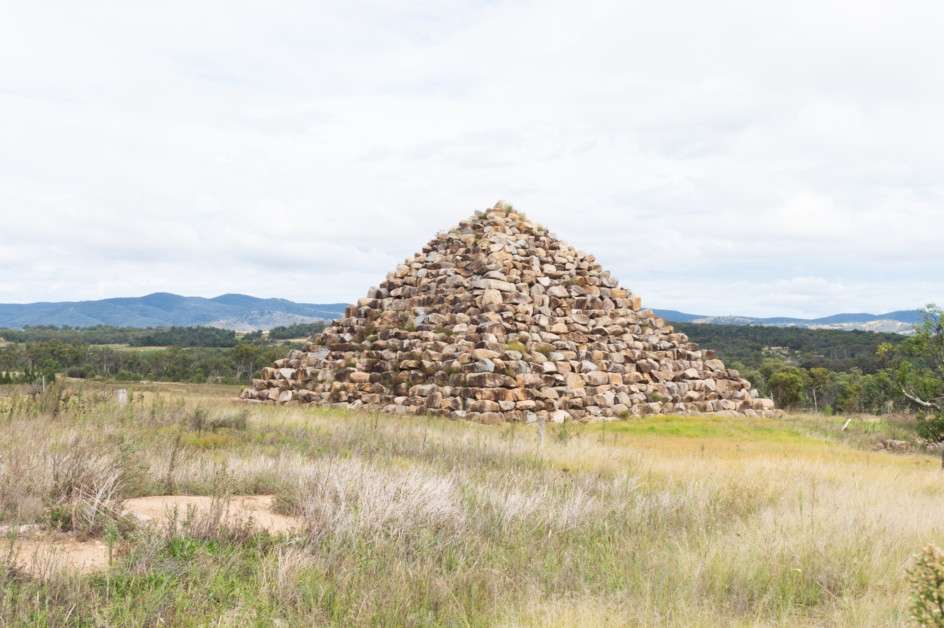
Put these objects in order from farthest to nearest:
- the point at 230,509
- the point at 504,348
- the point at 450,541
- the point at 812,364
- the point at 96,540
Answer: the point at 812,364 → the point at 504,348 → the point at 230,509 → the point at 450,541 → the point at 96,540

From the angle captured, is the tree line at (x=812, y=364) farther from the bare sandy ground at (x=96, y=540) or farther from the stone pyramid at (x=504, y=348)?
the bare sandy ground at (x=96, y=540)

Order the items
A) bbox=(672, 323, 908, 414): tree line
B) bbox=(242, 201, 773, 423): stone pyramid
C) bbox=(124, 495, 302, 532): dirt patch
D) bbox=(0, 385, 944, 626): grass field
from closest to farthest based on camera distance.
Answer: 1. bbox=(0, 385, 944, 626): grass field
2. bbox=(124, 495, 302, 532): dirt patch
3. bbox=(242, 201, 773, 423): stone pyramid
4. bbox=(672, 323, 908, 414): tree line

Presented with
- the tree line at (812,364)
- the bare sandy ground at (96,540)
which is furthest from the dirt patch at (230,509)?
the tree line at (812,364)

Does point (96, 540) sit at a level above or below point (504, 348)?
below

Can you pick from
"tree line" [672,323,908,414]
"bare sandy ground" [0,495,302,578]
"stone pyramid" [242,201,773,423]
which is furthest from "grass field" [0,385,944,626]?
"tree line" [672,323,908,414]

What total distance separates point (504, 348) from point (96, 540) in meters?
16.8

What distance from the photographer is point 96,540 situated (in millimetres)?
5586

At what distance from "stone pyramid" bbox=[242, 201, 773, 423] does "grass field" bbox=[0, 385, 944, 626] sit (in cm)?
1004

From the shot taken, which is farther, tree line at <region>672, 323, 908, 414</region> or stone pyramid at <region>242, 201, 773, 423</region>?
tree line at <region>672, 323, 908, 414</region>

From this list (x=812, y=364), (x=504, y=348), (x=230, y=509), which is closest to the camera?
(x=230, y=509)

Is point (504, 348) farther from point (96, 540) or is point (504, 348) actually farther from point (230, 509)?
point (96, 540)

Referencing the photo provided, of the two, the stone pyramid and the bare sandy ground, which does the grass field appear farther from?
the stone pyramid

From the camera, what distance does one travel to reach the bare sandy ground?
15.4 feet

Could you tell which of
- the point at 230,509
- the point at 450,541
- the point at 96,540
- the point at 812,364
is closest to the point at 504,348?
the point at 230,509
